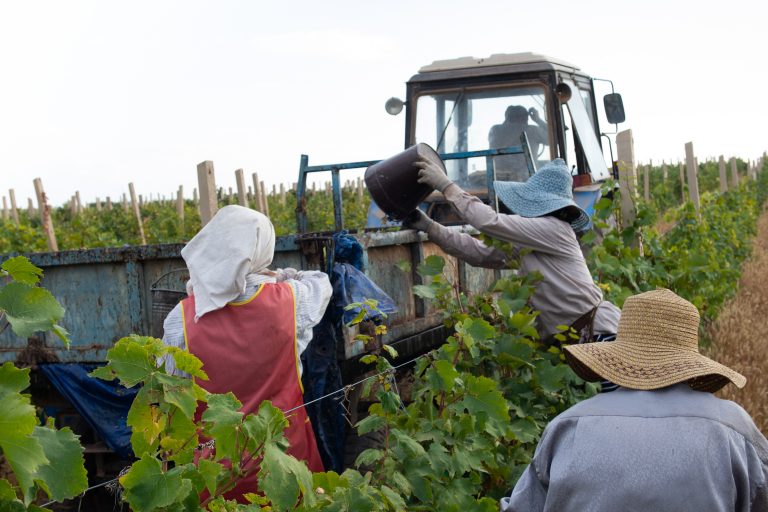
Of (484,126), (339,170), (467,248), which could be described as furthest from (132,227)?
(467,248)

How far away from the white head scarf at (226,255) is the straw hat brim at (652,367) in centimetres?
158

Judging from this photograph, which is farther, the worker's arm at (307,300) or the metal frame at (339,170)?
the metal frame at (339,170)

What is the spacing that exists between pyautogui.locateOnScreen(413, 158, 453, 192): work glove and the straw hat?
8.33 feet

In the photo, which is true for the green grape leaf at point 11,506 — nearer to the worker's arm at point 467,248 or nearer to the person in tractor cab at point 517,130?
the worker's arm at point 467,248

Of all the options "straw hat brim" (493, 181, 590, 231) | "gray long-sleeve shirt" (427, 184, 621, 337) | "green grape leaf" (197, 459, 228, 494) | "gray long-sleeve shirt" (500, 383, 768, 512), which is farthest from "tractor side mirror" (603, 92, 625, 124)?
"green grape leaf" (197, 459, 228, 494)

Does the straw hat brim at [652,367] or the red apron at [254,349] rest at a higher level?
the straw hat brim at [652,367]

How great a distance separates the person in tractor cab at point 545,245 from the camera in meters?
4.58

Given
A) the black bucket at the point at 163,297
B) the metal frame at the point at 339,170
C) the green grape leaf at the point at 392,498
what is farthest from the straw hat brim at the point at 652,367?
the metal frame at the point at 339,170

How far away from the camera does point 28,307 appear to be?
1.75 m

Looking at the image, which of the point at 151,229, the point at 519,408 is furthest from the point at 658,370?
the point at 151,229

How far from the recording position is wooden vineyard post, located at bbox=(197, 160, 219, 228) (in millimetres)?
4793

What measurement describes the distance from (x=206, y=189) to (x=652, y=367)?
3.10 m

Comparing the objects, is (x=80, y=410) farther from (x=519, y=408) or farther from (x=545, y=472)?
(x=545, y=472)

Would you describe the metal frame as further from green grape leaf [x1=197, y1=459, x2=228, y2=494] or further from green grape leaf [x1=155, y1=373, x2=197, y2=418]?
green grape leaf [x1=197, y1=459, x2=228, y2=494]
